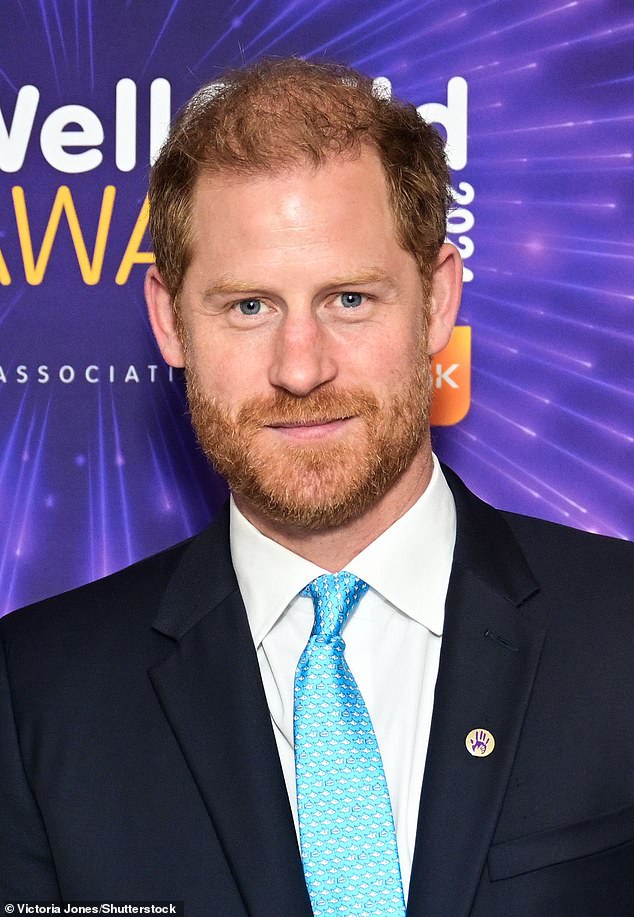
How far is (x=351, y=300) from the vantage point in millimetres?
1855

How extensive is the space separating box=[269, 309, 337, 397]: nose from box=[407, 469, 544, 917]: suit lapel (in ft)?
1.13

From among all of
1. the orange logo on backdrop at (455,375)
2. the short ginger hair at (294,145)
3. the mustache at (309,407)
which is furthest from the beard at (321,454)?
the orange logo on backdrop at (455,375)

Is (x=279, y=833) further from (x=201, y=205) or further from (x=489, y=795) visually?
(x=201, y=205)

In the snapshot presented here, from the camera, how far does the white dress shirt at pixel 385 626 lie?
5.92 feet

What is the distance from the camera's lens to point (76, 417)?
2.48m

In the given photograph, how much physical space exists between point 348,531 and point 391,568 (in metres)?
0.09

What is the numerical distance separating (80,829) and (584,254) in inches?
53.2

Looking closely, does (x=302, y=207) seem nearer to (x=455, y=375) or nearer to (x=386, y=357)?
(x=386, y=357)

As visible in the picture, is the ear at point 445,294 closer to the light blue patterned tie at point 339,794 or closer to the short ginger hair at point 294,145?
the short ginger hair at point 294,145

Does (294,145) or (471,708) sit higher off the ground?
(294,145)

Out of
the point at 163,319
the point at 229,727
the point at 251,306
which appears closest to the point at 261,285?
the point at 251,306

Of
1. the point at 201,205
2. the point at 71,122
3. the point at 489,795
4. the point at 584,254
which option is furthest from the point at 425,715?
the point at 71,122

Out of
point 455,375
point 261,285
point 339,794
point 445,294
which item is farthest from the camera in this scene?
point 455,375

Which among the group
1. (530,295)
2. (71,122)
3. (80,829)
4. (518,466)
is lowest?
(80,829)
